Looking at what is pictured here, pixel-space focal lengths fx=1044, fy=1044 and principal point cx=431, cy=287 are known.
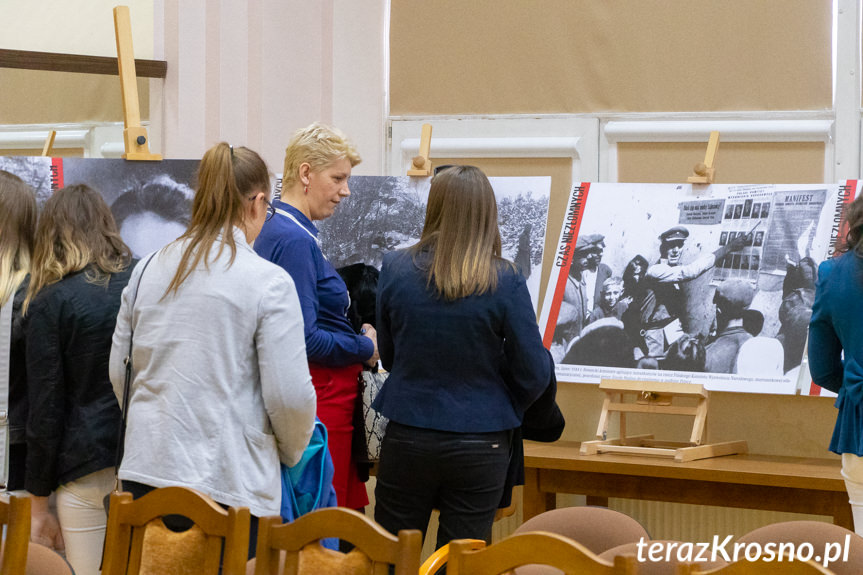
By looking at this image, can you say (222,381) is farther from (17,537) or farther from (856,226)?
(856,226)

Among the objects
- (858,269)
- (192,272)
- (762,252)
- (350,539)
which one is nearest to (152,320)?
(192,272)

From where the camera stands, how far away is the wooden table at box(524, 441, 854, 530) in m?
3.35

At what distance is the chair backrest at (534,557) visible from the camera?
5.11ft

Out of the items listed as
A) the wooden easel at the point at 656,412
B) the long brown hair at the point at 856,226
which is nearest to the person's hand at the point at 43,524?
the wooden easel at the point at 656,412

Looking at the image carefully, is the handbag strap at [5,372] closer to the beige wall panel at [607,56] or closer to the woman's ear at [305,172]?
the woman's ear at [305,172]

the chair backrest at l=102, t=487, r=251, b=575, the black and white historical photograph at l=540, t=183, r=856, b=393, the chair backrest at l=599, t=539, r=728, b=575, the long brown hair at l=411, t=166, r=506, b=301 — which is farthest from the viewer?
the black and white historical photograph at l=540, t=183, r=856, b=393

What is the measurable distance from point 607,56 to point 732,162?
0.71m

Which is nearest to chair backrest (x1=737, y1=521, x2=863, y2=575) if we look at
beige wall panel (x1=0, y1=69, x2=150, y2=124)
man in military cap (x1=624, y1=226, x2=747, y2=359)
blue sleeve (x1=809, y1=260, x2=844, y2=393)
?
blue sleeve (x1=809, y1=260, x2=844, y2=393)

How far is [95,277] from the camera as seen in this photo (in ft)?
8.63

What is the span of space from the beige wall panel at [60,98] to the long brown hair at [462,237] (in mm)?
2854

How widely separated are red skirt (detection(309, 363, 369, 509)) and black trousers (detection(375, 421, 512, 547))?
0.29 meters

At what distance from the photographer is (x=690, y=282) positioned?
3.81 meters

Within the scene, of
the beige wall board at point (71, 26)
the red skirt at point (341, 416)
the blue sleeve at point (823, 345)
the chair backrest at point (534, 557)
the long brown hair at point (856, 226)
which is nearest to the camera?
the chair backrest at point (534, 557)

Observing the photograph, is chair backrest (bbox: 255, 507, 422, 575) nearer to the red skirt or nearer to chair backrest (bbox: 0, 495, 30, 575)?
chair backrest (bbox: 0, 495, 30, 575)
